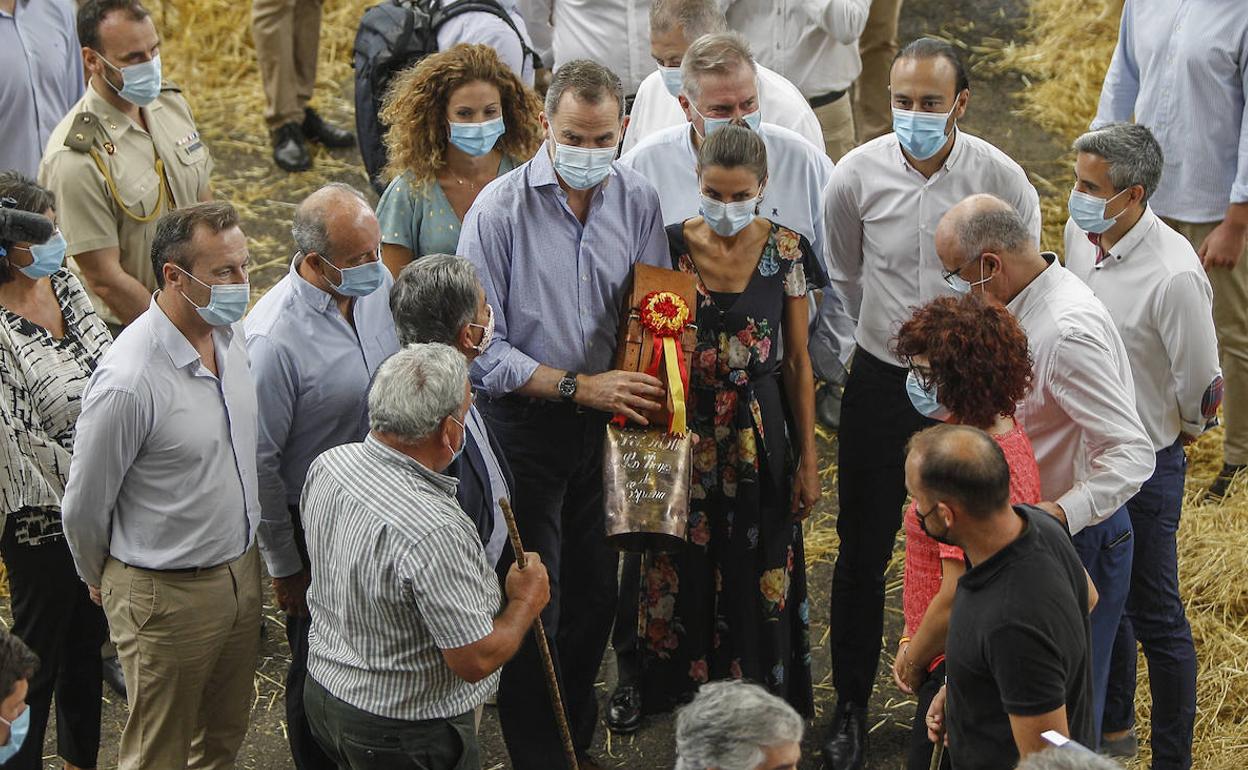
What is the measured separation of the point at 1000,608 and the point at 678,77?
323 cm

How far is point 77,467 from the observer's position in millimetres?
4152

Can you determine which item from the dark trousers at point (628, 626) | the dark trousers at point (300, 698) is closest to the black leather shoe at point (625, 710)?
the dark trousers at point (628, 626)

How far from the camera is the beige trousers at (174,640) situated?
4.31 m

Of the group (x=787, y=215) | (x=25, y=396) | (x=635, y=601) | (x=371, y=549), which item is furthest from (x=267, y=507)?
(x=787, y=215)

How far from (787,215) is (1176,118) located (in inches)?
83.2

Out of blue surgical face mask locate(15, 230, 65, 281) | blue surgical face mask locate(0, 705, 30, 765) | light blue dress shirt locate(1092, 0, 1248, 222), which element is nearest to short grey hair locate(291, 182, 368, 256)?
blue surgical face mask locate(15, 230, 65, 281)

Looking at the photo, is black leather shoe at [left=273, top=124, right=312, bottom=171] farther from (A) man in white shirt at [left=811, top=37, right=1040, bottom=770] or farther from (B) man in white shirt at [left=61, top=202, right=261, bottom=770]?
(B) man in white shirt at [left=61, top=202, right=261, bottom=770]

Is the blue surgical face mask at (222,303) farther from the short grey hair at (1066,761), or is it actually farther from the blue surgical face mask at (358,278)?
the short grey hair at (1066,761)

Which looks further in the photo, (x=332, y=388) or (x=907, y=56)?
(x=907, y=56)

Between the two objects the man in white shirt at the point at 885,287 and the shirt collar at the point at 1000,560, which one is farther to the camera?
the man in white shirt at the point at 885,287

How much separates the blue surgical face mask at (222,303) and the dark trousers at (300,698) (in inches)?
26.8

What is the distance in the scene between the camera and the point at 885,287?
5.24 m

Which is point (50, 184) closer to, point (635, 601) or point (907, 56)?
point (635, 601)

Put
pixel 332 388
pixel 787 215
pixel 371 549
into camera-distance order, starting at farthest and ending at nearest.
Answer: pixel 787 215, pixel 332 388, pixel 371 549
